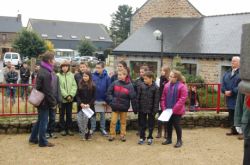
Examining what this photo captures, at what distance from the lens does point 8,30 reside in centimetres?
6688

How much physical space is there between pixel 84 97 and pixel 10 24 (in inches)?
2517

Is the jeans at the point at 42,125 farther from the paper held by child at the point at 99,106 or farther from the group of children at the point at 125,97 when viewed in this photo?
the paper held by child at the point at 99,106

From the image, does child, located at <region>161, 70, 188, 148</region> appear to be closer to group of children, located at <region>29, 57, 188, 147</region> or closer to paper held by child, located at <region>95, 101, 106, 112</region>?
group of children, located at <region>29, 57, 188, 147</region>

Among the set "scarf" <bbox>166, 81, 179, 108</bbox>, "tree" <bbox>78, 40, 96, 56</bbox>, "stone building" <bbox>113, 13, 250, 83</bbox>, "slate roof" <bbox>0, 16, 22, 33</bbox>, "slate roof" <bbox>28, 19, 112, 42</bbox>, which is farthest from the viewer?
"slate roof" <bbox>28, 19, 112, 42</bbox>

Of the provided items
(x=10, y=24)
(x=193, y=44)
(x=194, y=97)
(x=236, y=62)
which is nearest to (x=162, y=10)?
(x=193, y=44)

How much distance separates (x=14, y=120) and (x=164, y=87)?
129 inches

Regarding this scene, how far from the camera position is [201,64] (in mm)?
20016

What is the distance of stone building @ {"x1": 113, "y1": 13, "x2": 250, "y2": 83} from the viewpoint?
1928 cm

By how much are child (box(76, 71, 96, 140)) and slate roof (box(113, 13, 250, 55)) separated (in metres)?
11.9

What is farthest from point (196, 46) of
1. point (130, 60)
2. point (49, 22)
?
point (49, 22)

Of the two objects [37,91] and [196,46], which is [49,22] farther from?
[37,91]

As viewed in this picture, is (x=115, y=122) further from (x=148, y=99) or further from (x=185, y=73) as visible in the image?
(x=185, y=73)

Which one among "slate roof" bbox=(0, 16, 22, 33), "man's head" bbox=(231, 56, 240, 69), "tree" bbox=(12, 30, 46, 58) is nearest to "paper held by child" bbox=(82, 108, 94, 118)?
"man's head" bbox=(231, 56, 240, 69)

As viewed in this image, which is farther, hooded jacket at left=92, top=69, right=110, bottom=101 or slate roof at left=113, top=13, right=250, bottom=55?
slate roof at left=113, top=13, right=250, bottom=55
